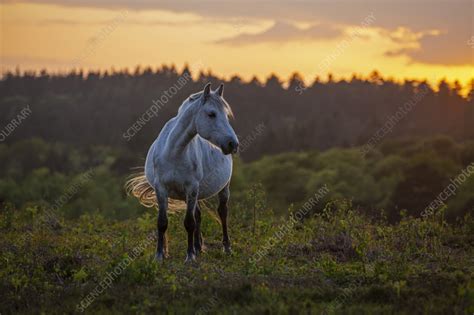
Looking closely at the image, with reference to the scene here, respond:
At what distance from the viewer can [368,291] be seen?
29.1 ft

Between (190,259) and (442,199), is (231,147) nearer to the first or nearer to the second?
(190,259)

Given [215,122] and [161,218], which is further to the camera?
[161,218]

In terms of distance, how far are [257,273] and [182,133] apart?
2.79 meters

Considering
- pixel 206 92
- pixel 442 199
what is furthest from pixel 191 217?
pixel 442 199

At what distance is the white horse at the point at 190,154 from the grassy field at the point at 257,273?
715 mm

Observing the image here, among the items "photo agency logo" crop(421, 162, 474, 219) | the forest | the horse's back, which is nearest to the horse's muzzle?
the horse's back

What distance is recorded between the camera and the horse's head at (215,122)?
399 inches

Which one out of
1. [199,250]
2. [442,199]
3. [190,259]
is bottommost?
[442,199]

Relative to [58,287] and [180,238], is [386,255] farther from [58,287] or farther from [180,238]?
[58,287]

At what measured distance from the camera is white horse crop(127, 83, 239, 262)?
1047cm

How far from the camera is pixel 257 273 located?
991 centimetres

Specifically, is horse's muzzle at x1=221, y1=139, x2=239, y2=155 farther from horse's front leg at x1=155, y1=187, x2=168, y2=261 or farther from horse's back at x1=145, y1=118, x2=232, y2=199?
horse's front leg at x1=155, y1=187, x2=168, y2=261

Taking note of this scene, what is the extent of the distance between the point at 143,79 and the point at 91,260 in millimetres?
132221

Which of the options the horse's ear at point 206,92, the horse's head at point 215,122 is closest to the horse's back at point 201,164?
the horse's head at point 215,122
